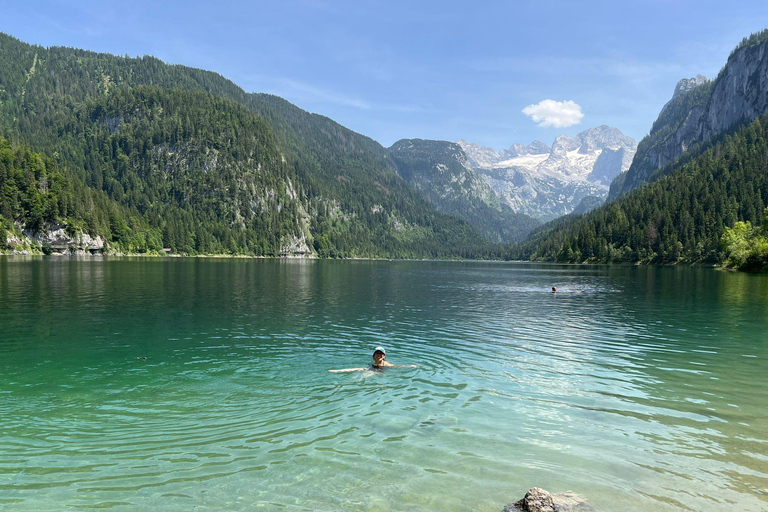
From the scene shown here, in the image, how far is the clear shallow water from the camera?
12203mm

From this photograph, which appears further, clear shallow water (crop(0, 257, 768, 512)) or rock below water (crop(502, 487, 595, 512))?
clear shallow water (crop(0, 257, 768, 512))

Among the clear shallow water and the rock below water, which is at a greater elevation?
the rock below water

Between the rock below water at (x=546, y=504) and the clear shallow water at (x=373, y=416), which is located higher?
the rock below water at (x=546, y=504)

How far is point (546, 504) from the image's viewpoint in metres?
10.5

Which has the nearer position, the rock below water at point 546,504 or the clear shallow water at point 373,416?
the rock below water at point 546,504

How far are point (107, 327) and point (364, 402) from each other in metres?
30.2

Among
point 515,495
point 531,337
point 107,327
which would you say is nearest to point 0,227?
point 107,327

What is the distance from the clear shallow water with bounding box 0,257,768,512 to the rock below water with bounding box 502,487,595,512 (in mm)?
740

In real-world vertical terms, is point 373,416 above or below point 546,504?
below

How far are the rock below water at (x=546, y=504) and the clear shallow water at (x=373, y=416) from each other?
2.43 ft

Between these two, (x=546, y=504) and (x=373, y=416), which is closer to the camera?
(x=546, y=504)

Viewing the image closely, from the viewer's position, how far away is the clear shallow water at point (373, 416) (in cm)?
1220

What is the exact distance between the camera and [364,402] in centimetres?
2036

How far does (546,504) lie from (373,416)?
9.13 metres
